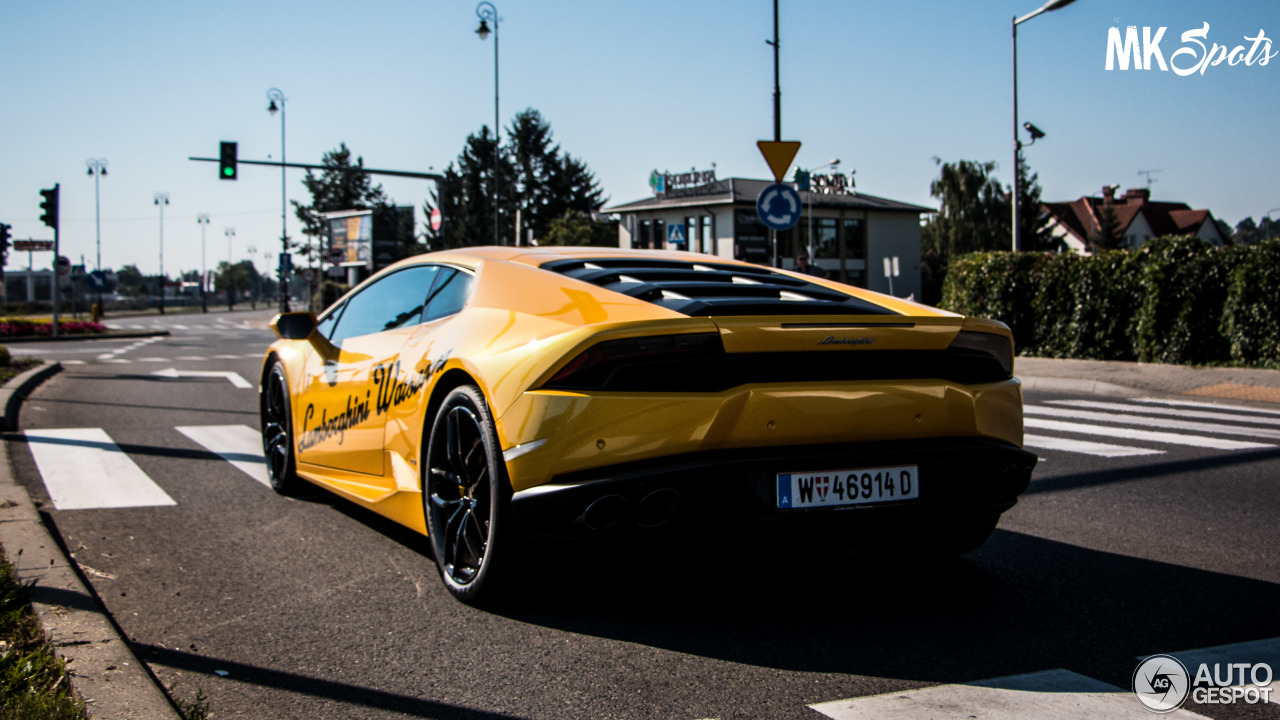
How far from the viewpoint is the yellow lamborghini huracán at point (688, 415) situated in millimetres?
3105

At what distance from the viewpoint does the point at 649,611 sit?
11.5ft

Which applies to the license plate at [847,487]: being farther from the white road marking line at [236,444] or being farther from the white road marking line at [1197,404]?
the white road marking line at [1197,404]

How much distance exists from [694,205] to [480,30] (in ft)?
121

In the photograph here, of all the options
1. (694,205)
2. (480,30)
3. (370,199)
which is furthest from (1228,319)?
(370,199)

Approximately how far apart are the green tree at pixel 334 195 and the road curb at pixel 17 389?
102 m

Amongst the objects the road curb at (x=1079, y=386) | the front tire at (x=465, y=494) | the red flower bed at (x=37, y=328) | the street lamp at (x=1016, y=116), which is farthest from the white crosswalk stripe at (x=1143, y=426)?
the red flower bed at (x=37, y=328)

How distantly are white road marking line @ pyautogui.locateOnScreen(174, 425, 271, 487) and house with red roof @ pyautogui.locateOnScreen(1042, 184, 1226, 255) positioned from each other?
3434 inches

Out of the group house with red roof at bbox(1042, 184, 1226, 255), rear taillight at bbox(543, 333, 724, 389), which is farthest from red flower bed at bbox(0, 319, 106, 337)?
house with red roof at bbox(1042, 184, 1226, 255)

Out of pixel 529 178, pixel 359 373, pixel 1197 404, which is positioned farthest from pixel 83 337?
pixel 529 178

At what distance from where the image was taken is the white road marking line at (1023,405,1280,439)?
28.8ft

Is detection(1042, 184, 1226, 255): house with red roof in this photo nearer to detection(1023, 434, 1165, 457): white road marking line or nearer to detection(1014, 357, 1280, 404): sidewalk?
detection(1014, 357, 1280, 404): sidewalk

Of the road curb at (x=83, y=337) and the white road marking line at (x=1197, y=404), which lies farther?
the road curb at (x=83, y=337)

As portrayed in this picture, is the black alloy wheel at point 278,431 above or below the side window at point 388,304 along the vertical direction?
below

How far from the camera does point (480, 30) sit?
32.1 metres
